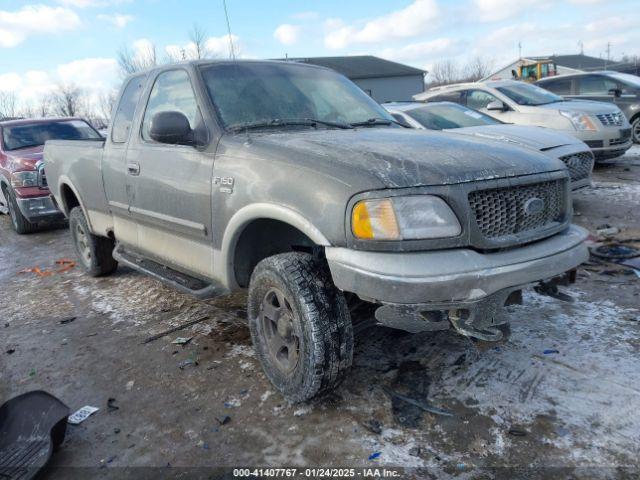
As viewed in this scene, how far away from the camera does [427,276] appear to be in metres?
2.21

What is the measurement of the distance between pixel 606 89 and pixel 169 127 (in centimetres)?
1193

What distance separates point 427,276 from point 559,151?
15.0 ft

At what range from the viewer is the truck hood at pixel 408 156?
7.73ft

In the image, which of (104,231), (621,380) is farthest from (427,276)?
(104,231)

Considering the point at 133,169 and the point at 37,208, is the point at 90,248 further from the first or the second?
the point at 37,208

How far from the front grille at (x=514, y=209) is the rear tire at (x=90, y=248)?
408cm

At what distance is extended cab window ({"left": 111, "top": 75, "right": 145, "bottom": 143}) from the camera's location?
163 inches

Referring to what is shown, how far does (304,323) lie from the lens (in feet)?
8.32

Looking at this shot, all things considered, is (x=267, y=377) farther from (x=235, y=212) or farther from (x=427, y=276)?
(x=427, y=276)

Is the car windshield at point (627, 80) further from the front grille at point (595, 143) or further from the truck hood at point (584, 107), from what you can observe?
the front grille at point (595, 143)

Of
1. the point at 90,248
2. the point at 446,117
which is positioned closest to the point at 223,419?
the point at 90,248

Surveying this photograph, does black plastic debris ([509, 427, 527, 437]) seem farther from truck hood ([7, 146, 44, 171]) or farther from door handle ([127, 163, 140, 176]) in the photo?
truck hood ([7, 146, 44, 171])

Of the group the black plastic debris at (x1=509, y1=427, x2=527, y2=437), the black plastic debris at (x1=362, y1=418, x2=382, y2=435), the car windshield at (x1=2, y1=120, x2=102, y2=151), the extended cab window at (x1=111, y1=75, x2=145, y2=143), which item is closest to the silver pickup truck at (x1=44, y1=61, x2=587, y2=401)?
the extended cab window at (x1=111, y1=75, x2=145, y2=143)

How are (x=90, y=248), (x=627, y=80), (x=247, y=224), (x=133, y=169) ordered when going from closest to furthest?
(x=247, y=224) < (x=133, y=169) < (x=90, y=248) < (x=627, y=80)
